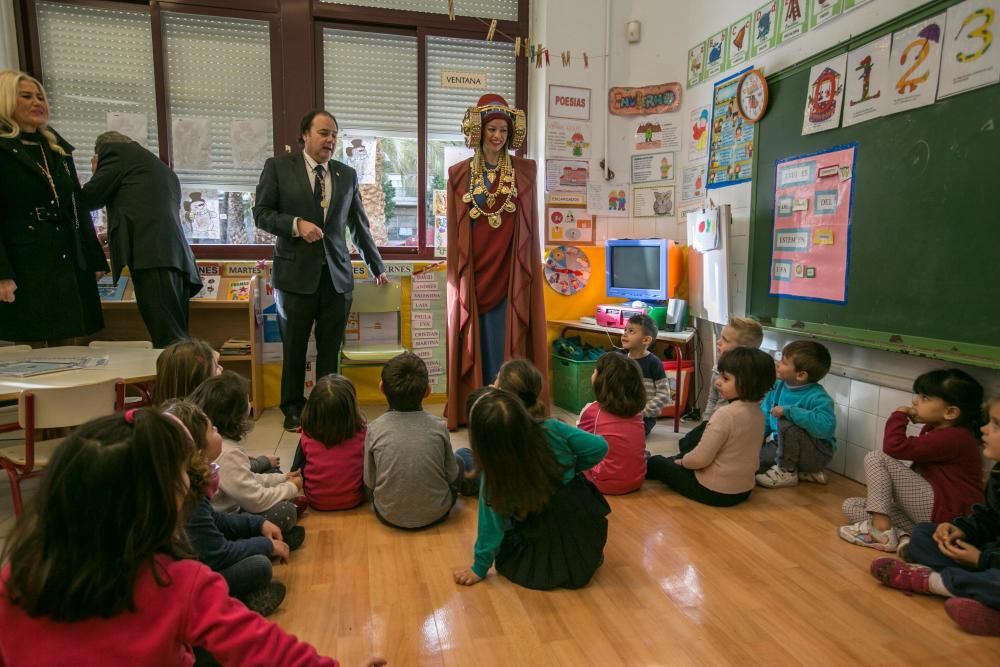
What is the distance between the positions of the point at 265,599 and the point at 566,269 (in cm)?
311

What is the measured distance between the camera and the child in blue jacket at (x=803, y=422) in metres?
2.85

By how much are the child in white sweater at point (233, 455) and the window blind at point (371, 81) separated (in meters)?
2.77

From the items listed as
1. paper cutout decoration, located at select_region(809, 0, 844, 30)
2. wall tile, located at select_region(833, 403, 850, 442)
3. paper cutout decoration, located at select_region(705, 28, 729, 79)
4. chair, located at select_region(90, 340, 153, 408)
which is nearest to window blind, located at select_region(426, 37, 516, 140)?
paper cutout decoration, located at select_region(705, 28, 729, 79)

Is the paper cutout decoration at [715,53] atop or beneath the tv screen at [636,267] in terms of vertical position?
atop

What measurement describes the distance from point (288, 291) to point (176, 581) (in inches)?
105

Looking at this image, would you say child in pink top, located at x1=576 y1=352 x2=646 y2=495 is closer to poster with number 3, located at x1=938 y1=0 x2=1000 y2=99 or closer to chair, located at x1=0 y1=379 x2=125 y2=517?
poster with number 3, located at x1=938 y1=0 x2=1000 y2=99

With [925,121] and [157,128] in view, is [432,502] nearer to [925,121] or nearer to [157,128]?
[925,121]

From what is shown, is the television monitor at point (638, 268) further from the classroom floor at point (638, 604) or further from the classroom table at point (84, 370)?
the classroom table at point (84, 370)

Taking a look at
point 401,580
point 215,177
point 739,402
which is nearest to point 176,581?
point 401,580

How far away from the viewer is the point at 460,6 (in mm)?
4398

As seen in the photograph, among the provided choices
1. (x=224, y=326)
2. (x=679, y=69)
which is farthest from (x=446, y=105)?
(x=224, y=326)

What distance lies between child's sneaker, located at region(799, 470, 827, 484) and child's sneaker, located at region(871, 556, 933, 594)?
91cm

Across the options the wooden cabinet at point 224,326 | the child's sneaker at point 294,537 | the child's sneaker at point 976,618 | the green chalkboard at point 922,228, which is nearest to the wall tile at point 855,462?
the green chalkboard at point 922,228

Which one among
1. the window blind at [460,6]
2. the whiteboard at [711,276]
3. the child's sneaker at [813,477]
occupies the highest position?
the window blind at [460,6]
